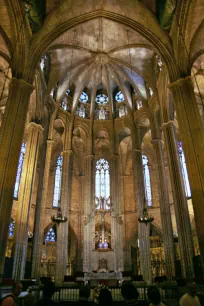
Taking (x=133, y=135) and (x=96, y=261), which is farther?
(x=133, y=135)

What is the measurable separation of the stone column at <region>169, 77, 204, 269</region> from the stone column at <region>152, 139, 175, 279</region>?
6.07 meters

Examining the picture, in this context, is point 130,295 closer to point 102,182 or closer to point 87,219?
point 87,219

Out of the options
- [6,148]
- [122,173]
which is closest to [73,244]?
[122,173]

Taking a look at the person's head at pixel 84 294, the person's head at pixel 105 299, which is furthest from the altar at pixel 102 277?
the person's head at pixel 105 299

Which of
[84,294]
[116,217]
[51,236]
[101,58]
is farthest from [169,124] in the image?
[51,236]

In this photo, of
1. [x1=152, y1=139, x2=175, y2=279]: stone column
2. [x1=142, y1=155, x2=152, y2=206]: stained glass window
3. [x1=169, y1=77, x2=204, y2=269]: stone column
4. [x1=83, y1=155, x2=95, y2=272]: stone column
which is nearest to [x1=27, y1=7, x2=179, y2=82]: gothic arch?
[x1=169, y1=77, x2=204, y2=269]: stone column

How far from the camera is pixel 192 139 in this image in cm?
1152

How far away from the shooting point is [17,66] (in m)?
13.5

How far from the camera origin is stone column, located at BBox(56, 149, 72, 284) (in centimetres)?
1722

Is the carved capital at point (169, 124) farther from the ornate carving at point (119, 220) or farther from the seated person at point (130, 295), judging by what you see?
the seated person at point (130, 295)

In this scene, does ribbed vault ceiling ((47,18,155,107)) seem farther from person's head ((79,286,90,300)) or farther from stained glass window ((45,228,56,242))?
person's head ((79,286,90,300))

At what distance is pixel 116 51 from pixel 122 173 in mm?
12743

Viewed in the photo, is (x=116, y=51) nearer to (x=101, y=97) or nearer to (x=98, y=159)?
(x=101, y=97)

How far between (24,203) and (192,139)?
32.7 ft
